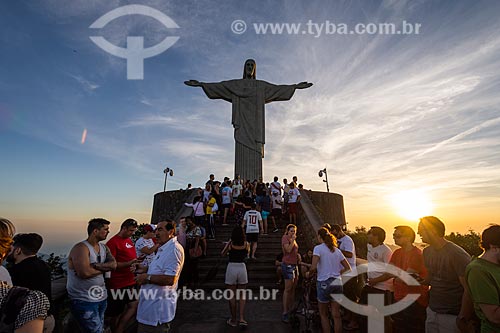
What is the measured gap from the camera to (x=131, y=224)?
4211 mm

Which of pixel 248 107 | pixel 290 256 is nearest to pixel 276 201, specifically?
pixel 290 256

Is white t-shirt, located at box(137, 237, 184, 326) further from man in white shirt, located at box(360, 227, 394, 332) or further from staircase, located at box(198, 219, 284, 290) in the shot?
staircase, located at box(198, 219, 284, 290)

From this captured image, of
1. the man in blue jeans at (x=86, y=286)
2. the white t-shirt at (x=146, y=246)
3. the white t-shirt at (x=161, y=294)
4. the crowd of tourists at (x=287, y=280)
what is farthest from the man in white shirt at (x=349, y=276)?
the man in blue jeans at (x=86, y=286)

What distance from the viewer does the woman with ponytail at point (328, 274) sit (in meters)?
4.03

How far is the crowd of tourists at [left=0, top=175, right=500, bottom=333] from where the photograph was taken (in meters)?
2.08

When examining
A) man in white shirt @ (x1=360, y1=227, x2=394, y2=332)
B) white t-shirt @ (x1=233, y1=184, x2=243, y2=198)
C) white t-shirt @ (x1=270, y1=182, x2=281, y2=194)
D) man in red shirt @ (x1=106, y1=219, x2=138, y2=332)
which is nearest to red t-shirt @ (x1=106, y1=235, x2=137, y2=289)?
man in red shirt @ (x1=106, y1=219, x2=138, y2=332)

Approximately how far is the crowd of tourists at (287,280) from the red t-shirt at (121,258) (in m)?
0.01

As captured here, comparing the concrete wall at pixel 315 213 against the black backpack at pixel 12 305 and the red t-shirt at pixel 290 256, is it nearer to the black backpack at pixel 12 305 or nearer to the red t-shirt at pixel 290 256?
the red t-shirt at pixel 290 256

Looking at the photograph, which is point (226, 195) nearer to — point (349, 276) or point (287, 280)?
point (287, 280)

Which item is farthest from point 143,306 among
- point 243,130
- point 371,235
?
point 243,130

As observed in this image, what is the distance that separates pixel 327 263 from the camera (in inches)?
161

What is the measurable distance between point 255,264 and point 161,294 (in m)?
4.74

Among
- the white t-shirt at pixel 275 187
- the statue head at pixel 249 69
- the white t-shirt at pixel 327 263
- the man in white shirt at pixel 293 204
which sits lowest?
the white t-shirt at pixel 327 263

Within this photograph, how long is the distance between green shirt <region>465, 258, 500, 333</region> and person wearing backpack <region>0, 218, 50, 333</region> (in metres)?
2.81
